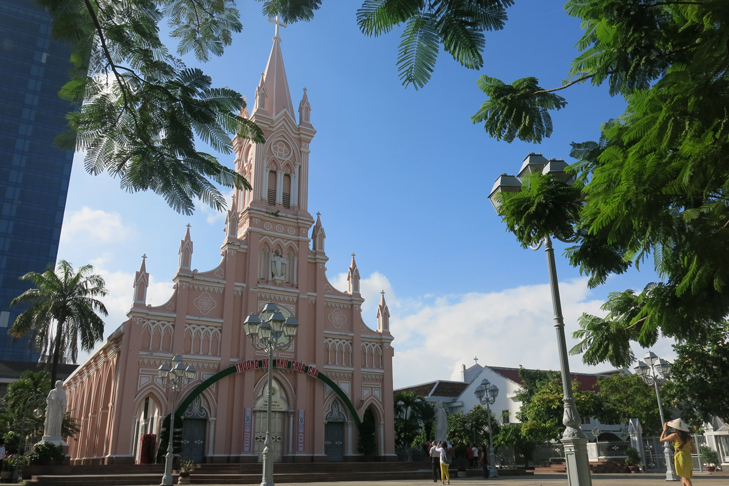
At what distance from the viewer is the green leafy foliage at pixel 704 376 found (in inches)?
796

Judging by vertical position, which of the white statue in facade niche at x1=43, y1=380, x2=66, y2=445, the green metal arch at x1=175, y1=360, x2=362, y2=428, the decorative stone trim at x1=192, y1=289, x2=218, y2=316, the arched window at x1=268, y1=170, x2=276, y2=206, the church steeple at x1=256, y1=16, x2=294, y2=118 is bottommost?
the white statue in facade niche at x1=43, y1=380, x2=66, y2=445

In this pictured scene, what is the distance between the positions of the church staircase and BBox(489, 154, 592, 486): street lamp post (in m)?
17.2

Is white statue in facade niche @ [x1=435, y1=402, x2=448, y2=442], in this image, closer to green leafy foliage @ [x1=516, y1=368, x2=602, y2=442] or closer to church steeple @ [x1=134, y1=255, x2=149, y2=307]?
green leafy foliage @ [x1=516, y1=368, x2=602, y2=442]

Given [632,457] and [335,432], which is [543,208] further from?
[335,432]

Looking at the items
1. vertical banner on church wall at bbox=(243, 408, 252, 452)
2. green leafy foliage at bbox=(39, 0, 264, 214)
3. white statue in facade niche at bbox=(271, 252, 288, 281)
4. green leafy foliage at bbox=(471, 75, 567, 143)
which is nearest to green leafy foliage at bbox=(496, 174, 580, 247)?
green leafy foliage at bbox=(471, 75, 567, 143)

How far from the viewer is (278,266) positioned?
3228 cm

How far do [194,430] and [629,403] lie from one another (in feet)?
94.2

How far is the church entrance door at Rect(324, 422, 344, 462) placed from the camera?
3075cm

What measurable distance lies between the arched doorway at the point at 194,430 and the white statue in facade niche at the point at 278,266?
7.90m

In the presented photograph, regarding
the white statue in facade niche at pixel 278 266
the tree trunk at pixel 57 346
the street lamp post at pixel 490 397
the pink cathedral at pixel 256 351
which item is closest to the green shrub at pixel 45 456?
the pink cathedral at pixel 256 351

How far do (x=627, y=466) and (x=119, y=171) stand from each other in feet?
95.5

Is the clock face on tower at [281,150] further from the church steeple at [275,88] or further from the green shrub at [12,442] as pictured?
the green shrub at [12,442]

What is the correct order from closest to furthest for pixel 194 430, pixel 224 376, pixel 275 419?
pixel 194 430 < pixel 224 376 < pixel 275 419

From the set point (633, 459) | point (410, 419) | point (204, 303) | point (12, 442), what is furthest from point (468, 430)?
point (12, 442)
